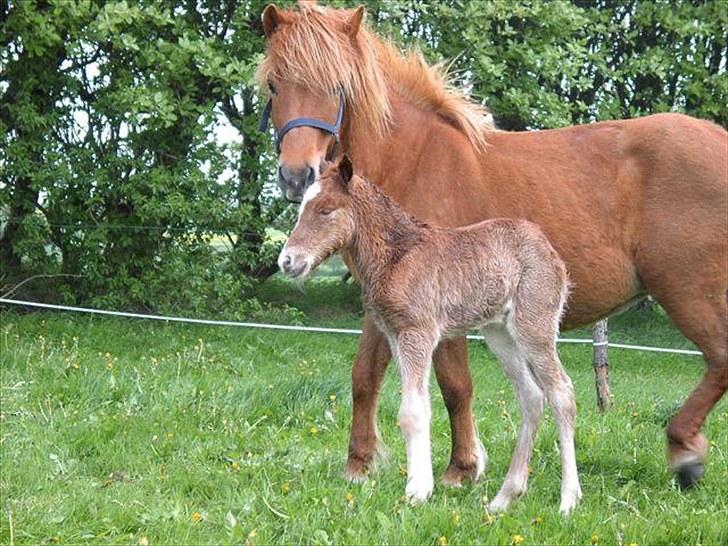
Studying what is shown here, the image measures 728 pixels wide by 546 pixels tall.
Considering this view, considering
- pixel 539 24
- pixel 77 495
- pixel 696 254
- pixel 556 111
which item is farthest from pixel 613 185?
pixel 539 24

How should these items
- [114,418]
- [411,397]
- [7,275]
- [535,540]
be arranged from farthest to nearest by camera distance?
[7,275], [114,418], [411,397], [535,540]

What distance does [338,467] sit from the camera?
526 centimetres

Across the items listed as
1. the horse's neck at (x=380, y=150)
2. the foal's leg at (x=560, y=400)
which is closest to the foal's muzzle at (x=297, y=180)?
the horse's neck at (x=380, y=150)

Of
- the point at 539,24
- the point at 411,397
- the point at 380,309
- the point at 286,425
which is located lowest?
the point at 286,425

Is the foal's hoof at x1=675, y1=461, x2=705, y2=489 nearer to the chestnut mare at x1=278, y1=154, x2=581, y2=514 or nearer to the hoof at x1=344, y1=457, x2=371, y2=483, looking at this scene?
the chestnut mare at x1=278, y1=154, x2=581, y2=514

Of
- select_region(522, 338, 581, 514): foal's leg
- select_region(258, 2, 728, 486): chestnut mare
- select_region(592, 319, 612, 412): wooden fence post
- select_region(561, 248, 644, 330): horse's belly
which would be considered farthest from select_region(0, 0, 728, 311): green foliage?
select_region(522, 338, 581, 514): foal's leg

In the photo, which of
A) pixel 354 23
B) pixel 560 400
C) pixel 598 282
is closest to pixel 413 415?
pixel 560 400

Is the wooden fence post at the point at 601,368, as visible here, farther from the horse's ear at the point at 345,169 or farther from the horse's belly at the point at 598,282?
the horse's ear at the point at 345,169

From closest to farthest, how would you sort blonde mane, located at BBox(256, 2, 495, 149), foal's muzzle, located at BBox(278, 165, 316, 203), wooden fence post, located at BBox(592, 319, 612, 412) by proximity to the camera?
foal's muzzle, located at BBox(278, 165, 316, 203) → blonde mane, located at BBox(256, 2, 495, 149) → wooden fence post, located at BBox(592, 319, 612, 412)

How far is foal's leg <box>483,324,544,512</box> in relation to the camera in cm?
458

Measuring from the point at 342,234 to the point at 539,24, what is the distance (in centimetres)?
735

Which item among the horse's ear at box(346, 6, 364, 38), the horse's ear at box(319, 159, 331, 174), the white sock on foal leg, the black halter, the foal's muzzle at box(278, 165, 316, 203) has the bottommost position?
the white sock on foal leg

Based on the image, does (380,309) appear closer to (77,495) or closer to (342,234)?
(342,234)

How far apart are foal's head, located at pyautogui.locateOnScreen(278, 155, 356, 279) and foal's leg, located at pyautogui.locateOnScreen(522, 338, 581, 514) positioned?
989 millimetres
